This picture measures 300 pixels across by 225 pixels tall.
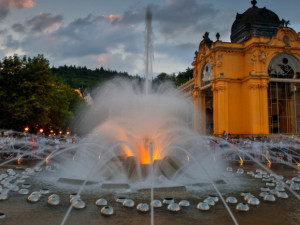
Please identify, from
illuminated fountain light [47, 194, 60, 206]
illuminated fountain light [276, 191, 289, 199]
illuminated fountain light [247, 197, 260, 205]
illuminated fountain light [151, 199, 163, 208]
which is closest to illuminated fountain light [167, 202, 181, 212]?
illuminated fountain light [151, 199, 163, 208]

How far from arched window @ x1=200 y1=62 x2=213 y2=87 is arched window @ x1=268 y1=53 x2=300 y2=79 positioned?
302 inches

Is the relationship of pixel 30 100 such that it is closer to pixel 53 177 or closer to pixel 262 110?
pixel 53 177

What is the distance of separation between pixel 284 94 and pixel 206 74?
35.8 feet

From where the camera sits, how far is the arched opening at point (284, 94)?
37.0 m

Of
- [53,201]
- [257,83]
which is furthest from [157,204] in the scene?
[257,83]

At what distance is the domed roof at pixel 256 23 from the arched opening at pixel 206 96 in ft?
22.1

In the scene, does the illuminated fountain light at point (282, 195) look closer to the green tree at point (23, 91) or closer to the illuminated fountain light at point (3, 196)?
the illuminated fountain light at point (3, 196)

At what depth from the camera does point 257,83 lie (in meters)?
35.7

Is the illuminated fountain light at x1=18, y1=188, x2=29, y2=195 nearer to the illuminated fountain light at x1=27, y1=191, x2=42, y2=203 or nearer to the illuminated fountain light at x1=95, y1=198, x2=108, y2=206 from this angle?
the illuminated fountain light at x1=27, y1=191, x2=42, y2=203

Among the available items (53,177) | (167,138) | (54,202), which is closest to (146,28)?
(167,138)

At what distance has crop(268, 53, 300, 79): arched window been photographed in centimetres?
3675

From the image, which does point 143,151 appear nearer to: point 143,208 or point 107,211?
point 143,208

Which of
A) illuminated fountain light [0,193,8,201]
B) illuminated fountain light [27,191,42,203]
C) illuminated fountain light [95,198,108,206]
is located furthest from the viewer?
illuminated fountain light [0,193,8,201]

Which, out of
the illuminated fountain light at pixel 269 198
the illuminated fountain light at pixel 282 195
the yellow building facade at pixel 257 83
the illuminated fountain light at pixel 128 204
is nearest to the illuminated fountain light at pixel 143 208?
the illuminated fountain light at pixel 128 204
